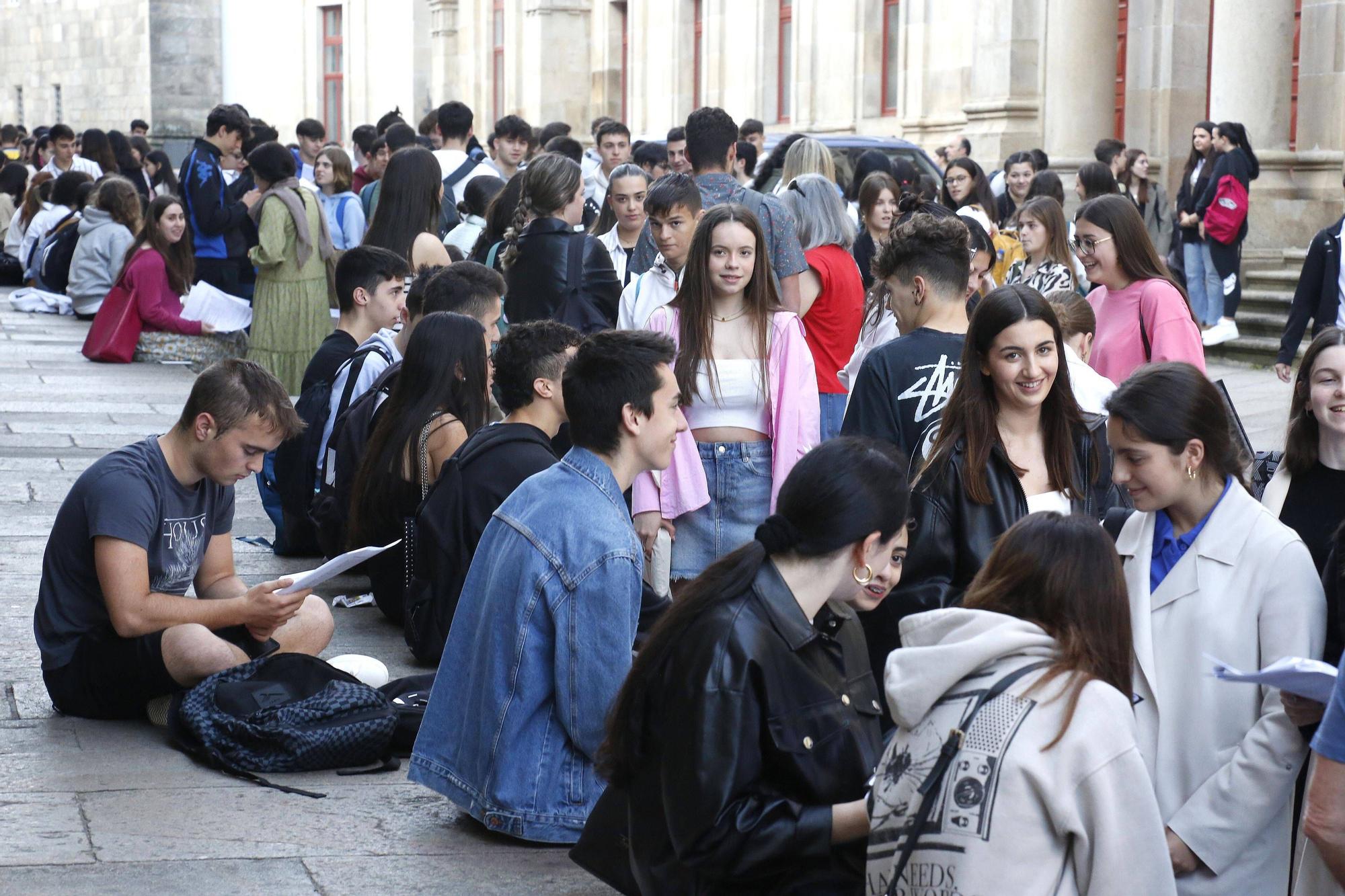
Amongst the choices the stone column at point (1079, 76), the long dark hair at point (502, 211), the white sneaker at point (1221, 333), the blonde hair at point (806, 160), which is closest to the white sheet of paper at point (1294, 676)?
the long dark hair at point (502, 211)

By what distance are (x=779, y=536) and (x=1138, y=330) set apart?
3.52 metres

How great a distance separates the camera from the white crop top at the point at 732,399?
595 cm

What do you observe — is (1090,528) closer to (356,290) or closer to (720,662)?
(720,662)

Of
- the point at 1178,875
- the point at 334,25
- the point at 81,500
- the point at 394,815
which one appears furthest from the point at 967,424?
the point at 334,25

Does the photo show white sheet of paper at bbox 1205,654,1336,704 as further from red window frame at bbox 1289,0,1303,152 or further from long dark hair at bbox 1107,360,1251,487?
red window frame at bbox 1289,0,1303,152

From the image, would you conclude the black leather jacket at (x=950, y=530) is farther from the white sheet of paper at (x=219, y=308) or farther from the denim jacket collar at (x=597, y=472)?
the white sheet of paper at (x=219, y=308)

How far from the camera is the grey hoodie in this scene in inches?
659

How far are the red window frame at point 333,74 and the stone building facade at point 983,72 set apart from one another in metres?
8.76

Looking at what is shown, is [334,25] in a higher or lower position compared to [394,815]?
higher

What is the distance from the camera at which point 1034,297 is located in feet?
15.0

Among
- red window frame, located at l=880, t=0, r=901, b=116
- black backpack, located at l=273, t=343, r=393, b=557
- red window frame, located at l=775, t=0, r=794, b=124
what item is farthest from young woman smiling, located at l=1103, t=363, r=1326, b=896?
red window frame, located at l=775, t=0, r=794, b=124

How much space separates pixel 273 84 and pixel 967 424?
137ft

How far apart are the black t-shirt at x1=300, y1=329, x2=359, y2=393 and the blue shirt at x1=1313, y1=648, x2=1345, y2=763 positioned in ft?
18.6

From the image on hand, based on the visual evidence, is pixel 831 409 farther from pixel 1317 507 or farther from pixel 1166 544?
pixel 1166 544
